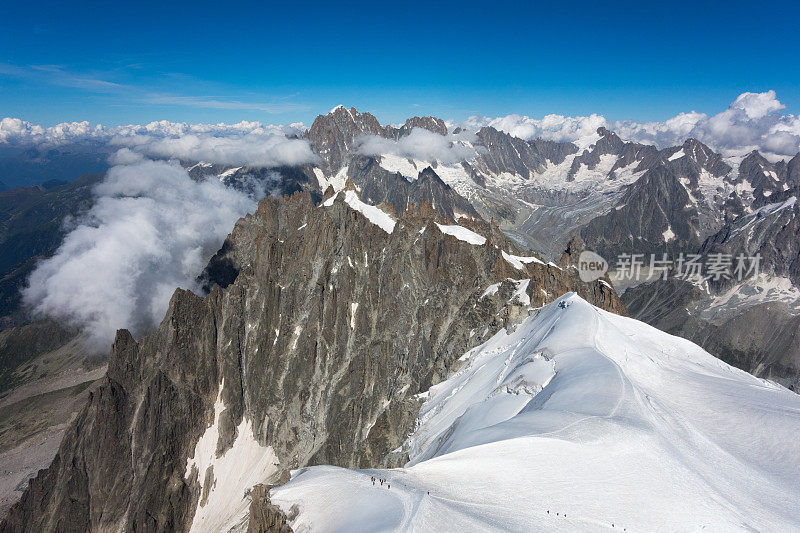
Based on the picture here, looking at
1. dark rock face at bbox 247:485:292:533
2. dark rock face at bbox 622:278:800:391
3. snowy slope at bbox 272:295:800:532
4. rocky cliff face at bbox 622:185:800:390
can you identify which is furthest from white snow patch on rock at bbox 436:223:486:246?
dark rock face at bbox 622:278:800:391

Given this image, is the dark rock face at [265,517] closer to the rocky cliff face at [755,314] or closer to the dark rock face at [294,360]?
the dark rock face at [294,360]

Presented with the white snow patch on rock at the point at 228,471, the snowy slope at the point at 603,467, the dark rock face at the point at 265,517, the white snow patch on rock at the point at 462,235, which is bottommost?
the white snow patch on rock at the point at 228,471

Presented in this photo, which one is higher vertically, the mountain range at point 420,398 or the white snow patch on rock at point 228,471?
the mountain range at point 420,398

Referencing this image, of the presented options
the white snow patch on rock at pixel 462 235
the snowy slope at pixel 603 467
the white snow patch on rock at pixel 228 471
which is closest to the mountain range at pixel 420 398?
the snowy slope at pixel 603 467

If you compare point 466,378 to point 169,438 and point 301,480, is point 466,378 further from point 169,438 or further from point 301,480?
point 169,438

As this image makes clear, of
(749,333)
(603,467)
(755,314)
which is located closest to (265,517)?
(603,467)

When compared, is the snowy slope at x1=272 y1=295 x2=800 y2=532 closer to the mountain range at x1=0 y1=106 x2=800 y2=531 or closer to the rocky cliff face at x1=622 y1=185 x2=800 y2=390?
the mountain range at x1=0 y1=106 x2=800 y2=531

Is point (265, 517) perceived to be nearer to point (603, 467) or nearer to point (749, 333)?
point (603, 467)
